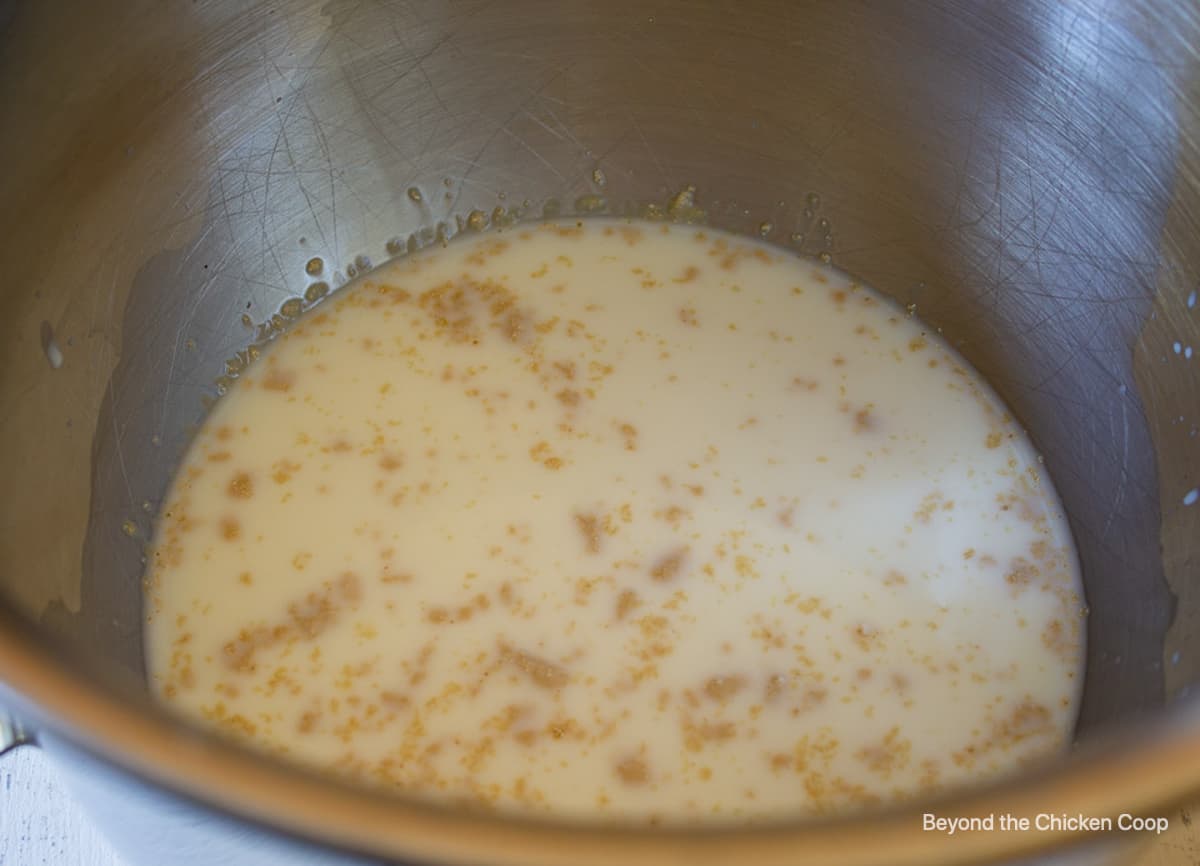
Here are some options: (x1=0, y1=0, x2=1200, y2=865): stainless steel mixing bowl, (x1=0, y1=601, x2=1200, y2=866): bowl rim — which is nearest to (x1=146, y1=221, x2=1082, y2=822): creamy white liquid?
(x1=0, y1=0, x2=1200, y2=865): stainless steel mixing bowl

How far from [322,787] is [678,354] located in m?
0.86

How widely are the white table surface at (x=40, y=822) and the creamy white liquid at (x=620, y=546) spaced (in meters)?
0.13

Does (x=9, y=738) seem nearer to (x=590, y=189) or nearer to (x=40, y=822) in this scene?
(x=40, y=822)

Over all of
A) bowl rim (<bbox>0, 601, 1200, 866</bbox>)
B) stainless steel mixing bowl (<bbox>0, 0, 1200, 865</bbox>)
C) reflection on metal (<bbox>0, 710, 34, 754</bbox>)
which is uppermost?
stainless steel mixing bowl (<bbox>0, 0, 1200, 865</bbox>)

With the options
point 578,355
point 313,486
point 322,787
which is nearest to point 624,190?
point 578,355

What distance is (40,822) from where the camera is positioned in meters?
1.05

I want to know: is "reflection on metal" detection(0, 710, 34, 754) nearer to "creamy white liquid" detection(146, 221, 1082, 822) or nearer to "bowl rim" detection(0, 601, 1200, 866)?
"creamy white liquid" detection(146, 221, 1082, 822)

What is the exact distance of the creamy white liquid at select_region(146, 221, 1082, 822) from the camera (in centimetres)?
108

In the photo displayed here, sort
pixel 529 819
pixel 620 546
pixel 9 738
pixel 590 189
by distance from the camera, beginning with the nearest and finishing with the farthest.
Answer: pixel 529 819 → pixel 9 738 → pixel 620 546 → pixel 590 189

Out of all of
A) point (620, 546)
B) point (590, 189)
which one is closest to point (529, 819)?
point (620, 546)

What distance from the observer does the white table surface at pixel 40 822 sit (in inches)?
40.8

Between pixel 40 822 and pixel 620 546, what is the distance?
2.05 ft

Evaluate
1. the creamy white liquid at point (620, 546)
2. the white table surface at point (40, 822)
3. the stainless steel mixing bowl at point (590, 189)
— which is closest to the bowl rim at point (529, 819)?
the stainless steel mixing bowl at point (590, 189)

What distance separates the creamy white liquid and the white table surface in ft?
0.43
